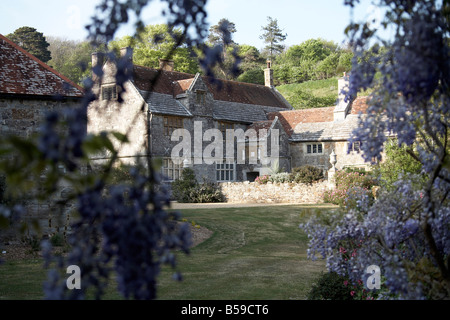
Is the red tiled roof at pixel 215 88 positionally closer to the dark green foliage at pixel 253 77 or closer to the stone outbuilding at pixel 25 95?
the stone outbuilding at pixel 25 95

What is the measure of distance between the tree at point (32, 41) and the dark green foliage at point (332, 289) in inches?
2249

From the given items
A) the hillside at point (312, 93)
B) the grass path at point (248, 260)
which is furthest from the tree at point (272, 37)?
the grass path at point (248, 260)

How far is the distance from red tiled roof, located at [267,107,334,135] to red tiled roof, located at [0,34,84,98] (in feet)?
81.1

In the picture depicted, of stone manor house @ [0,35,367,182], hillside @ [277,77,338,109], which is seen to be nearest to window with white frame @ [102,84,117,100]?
stone manor house @ [0,35,367,182]

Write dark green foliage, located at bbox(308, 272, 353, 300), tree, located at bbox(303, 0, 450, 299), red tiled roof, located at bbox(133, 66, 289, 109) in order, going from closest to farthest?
tree, located at bbox(303, 0, 450, 299) → dark green foliage, located at bbox(308, 272, 353, 300) → red tiled roof, located at bbox(133, 66, 289, 109)

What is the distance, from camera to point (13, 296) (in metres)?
9.02

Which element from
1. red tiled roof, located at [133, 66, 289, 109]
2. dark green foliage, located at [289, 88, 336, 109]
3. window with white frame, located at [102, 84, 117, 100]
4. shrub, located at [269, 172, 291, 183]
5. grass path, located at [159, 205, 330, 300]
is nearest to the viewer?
grass path, located at [159, 205, 330, 300]

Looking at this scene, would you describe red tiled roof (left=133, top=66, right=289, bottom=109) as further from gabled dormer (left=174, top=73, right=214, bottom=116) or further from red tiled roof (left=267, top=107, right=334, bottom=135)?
red tiled roof (left=267, top=107, right=334, bottom=135)

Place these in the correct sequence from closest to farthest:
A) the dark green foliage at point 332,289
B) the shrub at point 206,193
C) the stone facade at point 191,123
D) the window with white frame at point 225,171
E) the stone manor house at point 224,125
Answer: the dark green foliage at point 332,289 < the shrub at point 206,193 < the stone facade at point 191,123 < the stone manor house at point 224,125 < the window with white frame at point 225,171

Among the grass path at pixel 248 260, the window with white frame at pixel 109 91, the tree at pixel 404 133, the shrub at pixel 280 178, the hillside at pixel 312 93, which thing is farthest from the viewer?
the hillside at pixel 312 93

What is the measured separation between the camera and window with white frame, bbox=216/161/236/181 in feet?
115

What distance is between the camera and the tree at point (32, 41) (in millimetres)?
57594

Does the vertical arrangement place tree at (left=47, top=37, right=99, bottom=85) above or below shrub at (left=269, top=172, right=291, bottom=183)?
above

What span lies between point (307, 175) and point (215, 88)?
10.5 metres
